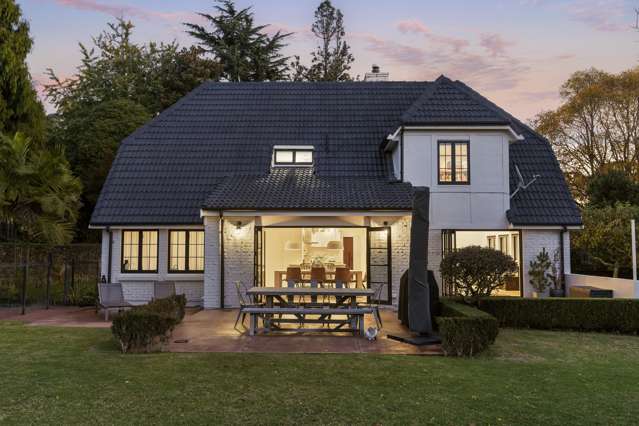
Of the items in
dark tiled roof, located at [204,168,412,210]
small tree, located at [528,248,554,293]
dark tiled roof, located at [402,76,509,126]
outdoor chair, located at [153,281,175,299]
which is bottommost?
outdoor chair, located at [153,281,175,299]

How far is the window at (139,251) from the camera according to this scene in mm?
17062

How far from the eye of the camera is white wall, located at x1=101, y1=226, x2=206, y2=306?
16859 millimetres

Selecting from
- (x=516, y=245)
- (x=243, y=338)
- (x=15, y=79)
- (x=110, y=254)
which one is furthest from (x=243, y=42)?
(x=243, y=338)

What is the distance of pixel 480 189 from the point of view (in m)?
16.5

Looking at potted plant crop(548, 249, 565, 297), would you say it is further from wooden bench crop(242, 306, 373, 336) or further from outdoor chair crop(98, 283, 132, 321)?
outdoor chair crop(98, 283, 132, 321)

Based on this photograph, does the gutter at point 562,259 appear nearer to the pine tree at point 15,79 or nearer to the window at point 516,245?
the window at point 516,245

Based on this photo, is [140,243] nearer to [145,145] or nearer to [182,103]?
[145,145]

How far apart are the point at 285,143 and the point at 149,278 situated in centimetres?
675

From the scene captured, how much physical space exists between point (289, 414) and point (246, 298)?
376 inches

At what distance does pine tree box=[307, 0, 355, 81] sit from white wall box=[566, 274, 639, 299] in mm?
27829

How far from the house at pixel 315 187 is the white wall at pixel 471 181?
0.03 metres

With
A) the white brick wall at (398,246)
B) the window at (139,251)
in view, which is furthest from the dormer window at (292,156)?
the window at (139,251)

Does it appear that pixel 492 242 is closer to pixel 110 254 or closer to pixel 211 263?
pixel 211 263

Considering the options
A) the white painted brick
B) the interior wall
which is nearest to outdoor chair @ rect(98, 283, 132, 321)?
the white painted brick
